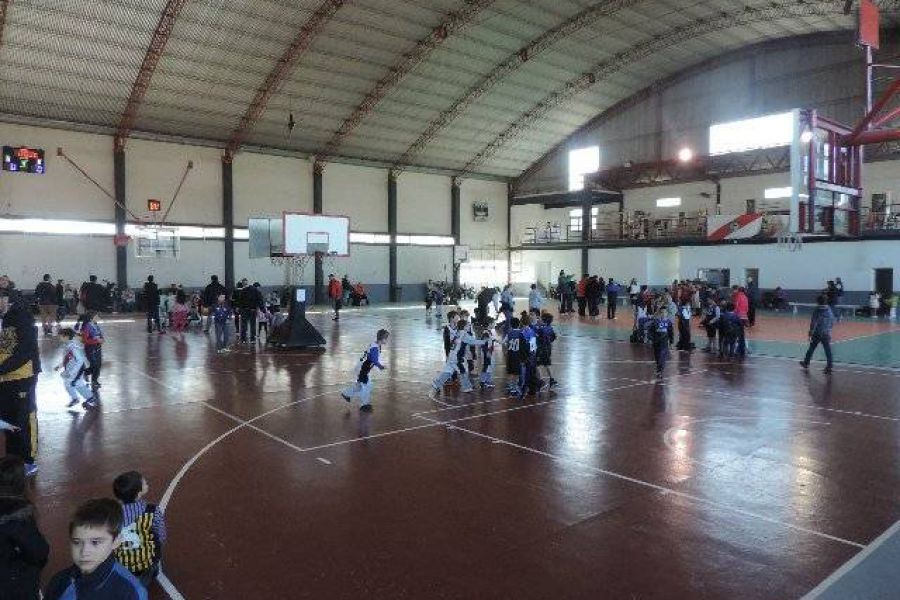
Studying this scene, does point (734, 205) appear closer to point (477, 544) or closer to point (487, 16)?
point (487, 16)

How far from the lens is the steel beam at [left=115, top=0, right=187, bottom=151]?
26.4m

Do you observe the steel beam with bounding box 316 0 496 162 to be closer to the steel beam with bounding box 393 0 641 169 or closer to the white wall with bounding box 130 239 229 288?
the steel beam with bounding box 393 0 641 169

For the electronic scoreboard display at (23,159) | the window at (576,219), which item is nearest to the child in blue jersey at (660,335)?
the electronic scoreboard display at (23,159)

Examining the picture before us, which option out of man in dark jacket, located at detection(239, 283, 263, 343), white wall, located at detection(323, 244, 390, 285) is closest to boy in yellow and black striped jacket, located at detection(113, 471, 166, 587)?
man in dark jacket, located at detection(239, 283, 263, 343)

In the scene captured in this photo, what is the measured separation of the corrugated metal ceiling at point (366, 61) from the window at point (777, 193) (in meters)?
8.36

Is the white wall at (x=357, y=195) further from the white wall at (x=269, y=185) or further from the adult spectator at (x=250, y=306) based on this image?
the adult spectator at (x=250, y=306)

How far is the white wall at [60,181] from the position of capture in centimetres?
3111

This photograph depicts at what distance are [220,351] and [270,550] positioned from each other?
47.2 feet

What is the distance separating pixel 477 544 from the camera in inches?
235

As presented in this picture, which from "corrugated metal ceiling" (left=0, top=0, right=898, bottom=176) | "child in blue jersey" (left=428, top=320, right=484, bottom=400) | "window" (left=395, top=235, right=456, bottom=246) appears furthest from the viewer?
"window" (left=395, top=235, right=456, bottom=246)

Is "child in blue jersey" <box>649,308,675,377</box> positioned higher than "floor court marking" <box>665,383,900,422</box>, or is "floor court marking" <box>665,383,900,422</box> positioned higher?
"child in blue jersey" <box>649,308,675,377</box>

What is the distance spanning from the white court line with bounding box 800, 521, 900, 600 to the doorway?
29.6 meters

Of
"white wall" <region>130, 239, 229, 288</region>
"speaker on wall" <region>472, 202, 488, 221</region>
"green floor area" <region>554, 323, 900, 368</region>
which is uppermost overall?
"speaker on wall" <region>472, 202, 488, 221</region>

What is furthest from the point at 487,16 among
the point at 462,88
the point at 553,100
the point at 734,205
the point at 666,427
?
the point at 666,427
